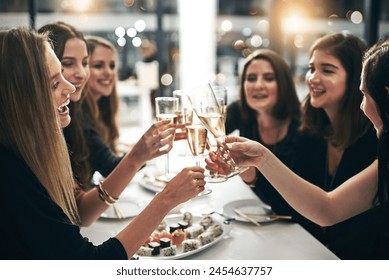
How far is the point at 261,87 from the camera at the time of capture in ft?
7.53

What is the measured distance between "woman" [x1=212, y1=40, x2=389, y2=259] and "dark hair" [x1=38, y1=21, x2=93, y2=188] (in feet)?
2.54

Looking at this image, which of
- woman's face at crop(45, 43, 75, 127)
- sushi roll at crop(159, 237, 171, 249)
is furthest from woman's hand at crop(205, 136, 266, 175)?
woman's face at crop(45, 43, 75, 127)

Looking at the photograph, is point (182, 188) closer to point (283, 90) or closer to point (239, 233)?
point (239, 233)

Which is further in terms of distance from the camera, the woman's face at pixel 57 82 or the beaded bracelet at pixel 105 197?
the beaded bracelet at pixel 105 197

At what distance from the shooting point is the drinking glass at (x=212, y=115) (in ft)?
4.16

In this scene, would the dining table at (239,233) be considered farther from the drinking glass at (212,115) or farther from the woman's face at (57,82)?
the woman's face at (57,82)

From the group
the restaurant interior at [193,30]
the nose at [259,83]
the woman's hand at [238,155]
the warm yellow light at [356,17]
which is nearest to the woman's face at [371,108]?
the woman's hand at [238,155]

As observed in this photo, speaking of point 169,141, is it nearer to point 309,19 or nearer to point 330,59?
point 330,59

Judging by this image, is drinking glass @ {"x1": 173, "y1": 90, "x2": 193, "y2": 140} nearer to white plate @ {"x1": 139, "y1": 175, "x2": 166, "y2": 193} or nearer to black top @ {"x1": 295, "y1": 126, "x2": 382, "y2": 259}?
white plate @ {"x1": 139, "y1": 175, "x2": 166, "y2": 193}

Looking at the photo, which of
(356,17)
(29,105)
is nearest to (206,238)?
(29,105)

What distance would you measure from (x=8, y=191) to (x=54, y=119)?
21 centimetres

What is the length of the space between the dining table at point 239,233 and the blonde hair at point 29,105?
0.48 metres

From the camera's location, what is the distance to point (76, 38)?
5.99 feet

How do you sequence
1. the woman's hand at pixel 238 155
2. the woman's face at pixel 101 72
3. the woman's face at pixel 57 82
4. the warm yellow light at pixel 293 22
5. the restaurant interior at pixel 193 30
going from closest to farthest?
the woman's face at pixel 57 82 → the woman's hand at pixel 238 155 → the woman's face at pixel 101 72 → the restaurant interior at pixel 193 30 → the warm yellow light at pixel 293 22
